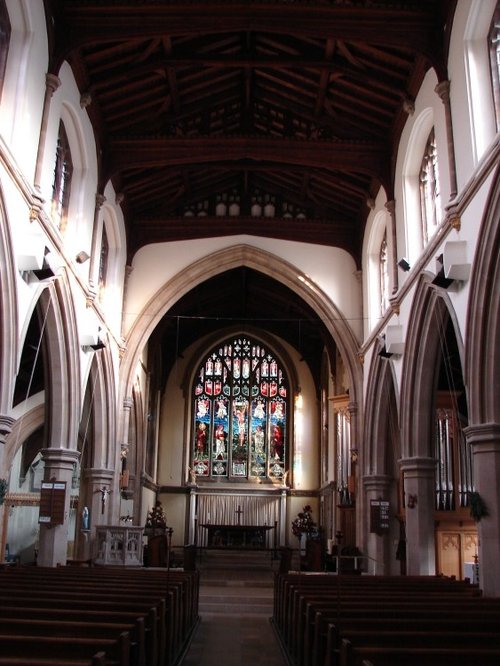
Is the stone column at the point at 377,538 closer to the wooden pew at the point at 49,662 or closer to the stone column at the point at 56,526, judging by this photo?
the stone column at the point at 56,526

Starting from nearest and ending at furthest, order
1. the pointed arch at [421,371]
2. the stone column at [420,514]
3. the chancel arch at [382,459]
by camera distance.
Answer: the pointed arch at [421,371] < the stone column at [420,514] < the chancel arch at [382,459]

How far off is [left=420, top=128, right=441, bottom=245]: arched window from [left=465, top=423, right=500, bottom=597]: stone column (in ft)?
12.1

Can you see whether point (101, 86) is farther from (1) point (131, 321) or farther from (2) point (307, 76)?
(1) point (131, 321)

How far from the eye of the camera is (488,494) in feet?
27.2

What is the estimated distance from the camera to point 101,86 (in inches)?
464

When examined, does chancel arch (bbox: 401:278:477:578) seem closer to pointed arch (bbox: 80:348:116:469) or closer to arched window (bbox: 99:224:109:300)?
pointed arch (bbox: 80:348:116:469)

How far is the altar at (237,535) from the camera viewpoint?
67.0ft

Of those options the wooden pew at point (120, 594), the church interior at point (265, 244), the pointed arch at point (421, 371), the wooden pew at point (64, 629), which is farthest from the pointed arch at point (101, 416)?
the wooden pew at point (64, 629)

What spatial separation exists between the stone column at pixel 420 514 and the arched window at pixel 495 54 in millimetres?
5514

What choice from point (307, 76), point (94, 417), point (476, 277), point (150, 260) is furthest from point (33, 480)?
point (476, 277)

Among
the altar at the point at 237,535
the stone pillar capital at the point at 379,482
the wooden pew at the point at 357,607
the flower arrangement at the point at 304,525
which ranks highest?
the stone pillar capital at the point at 379,482

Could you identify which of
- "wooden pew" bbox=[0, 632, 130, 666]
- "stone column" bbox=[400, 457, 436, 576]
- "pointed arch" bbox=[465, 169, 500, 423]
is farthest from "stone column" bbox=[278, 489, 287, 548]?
"wooden pew" bbox=[0, 632, 130, 666]

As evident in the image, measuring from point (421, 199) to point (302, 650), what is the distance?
26.4ft

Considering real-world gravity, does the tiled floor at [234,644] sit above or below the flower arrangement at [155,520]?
below
